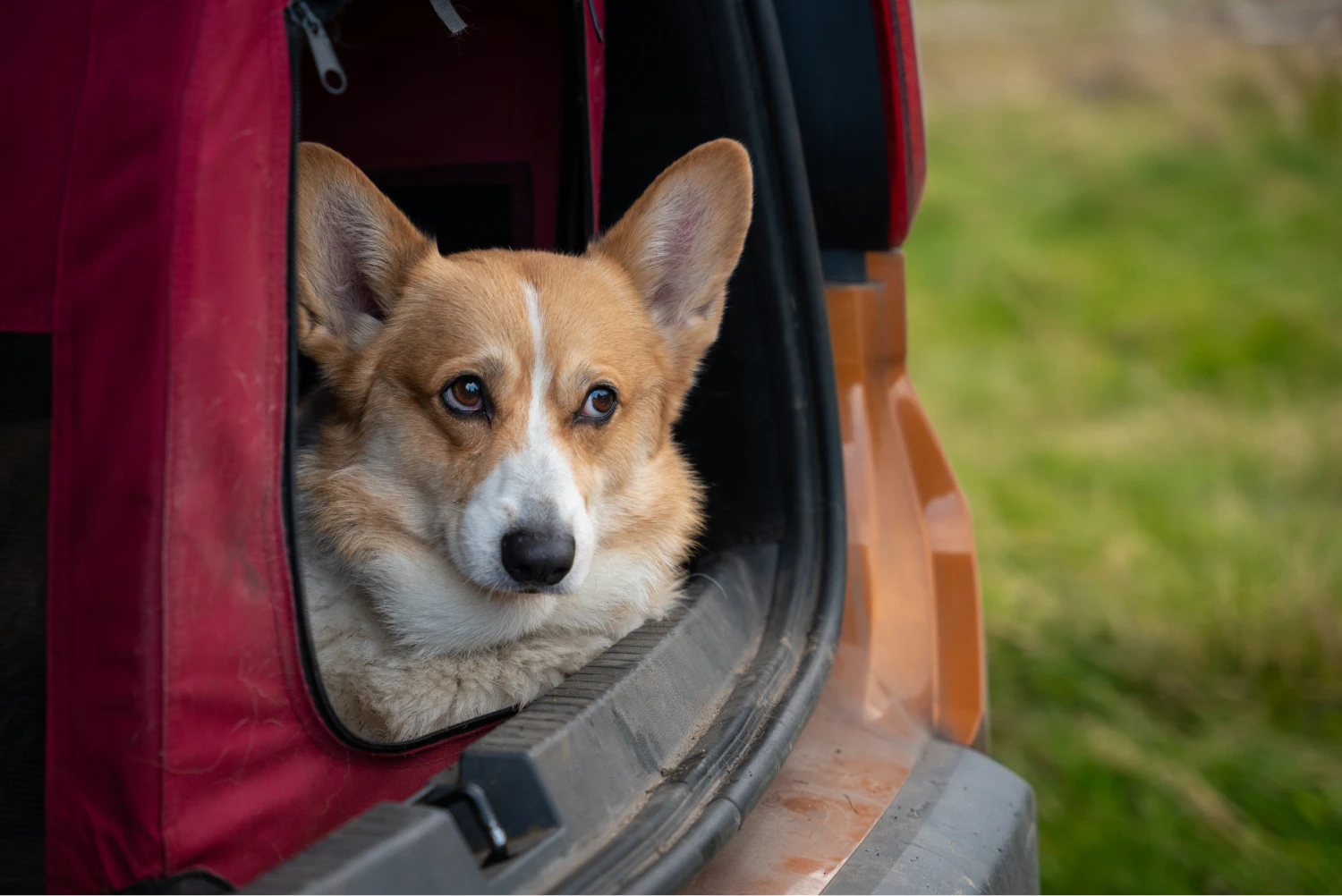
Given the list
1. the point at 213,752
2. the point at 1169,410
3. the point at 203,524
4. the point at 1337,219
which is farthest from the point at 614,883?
the point at 1337,219

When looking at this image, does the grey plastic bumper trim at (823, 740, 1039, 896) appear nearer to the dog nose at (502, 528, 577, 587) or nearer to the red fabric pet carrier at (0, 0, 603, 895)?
the dog nose at (502, 528, 577, 587)

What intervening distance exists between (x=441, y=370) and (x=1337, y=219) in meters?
8.35

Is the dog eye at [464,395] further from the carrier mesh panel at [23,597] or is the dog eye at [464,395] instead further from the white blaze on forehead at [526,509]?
the carrier mesh panel at [23,597]

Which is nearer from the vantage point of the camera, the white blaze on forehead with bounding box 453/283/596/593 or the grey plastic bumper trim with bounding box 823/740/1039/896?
the grey plastic bumper trim with bounding box 823/740/1039/896

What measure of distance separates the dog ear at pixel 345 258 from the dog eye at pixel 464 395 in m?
0.20

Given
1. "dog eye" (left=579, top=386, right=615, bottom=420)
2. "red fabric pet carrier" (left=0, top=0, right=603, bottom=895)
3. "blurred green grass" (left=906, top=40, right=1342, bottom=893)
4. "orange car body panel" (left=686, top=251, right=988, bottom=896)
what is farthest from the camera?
"blurred green grass" (left=906, top=40, right=1342, bottom=893)

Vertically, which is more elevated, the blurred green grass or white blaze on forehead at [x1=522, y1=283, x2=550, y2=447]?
white blaze on forehead at [x1=522, y1=283, x2=550, y2=447]

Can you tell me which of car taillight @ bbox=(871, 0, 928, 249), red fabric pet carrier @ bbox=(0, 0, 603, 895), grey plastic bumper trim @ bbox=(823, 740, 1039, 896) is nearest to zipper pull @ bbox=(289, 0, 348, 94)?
red fabric pet carrier @ bbox=(0, 0, 603, 895)

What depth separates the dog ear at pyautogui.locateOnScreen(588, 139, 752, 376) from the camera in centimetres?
200

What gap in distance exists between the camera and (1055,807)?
10.7 feet

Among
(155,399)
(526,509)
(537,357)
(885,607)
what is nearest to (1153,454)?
(885,607)

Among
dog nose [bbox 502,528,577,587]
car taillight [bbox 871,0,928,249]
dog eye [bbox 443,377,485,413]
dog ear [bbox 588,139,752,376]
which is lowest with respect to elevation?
dog nose [bbox 502,528,577,587]

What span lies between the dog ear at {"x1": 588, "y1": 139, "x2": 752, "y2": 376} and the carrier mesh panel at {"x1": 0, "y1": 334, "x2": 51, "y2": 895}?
1.07m

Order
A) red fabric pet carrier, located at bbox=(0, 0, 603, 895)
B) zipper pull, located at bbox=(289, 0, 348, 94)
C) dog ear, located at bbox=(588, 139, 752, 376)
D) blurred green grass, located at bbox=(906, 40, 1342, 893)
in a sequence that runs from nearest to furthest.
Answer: red fabric pet carrier, located at bbox=(0, 0, 603, 895), zipper pull, located at bbox=(289, 0, 348, 94), dog ear, located at bbox=(588, 139, 752, 376), blurred green grass, located at bbox=(906, 40, 1342, 893)
